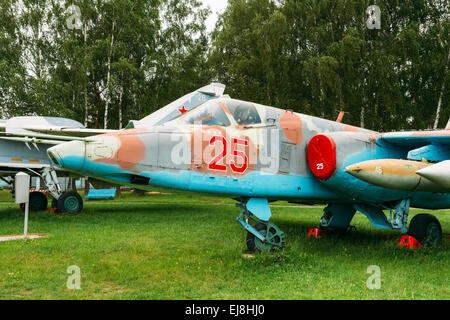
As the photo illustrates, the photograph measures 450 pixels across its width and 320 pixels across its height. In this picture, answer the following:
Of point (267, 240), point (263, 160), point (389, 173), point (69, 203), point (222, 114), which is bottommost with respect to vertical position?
point (69, 203)

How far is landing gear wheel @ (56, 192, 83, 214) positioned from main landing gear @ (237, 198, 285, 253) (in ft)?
30.2

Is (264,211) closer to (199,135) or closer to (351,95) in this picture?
(199,135)

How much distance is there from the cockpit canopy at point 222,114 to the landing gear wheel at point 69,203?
9.11 m

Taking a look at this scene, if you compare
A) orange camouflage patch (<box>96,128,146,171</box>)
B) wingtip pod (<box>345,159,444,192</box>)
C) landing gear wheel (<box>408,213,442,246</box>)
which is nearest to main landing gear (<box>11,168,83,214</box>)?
orange camouflage patch (<box>96,128,146,171</box>)

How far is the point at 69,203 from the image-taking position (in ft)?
44.4

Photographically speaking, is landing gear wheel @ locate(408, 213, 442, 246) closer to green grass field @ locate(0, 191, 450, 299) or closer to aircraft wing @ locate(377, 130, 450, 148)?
green grass field @ locate(0, 191, 450, 299)

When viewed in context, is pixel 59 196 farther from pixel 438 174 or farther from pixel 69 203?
pixel 438 174

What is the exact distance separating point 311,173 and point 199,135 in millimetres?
2405

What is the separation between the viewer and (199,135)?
5.71 m

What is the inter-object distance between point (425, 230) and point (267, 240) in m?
3.82

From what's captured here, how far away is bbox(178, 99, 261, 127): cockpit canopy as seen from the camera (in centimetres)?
606

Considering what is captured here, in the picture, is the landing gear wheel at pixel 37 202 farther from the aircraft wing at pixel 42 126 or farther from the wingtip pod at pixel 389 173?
the wingtip pod at pixel 389 173

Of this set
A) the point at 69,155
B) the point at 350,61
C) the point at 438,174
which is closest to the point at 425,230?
the point at 438,174

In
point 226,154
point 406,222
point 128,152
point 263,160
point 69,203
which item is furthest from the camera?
point 69,203
